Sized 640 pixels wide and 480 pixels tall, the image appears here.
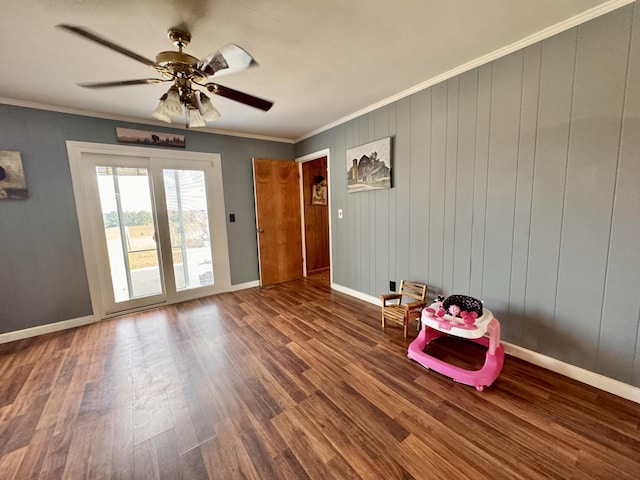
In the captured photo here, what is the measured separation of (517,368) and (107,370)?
3.37m

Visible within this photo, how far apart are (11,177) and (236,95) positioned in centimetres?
271

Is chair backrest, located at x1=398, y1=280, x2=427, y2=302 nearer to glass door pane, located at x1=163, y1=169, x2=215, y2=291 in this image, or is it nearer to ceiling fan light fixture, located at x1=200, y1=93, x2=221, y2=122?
ceiling fan light fixture, located at x1=200, y1=93, x2=221, y2=122

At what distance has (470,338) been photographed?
71.6 inches

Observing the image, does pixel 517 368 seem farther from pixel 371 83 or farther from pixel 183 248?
pixel 183 248

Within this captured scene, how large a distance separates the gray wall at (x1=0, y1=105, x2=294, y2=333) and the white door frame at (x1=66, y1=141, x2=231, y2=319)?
0.20ft

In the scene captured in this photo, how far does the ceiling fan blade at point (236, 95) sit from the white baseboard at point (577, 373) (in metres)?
2.86

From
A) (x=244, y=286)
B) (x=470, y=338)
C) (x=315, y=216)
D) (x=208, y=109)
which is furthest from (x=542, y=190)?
(x=244, y=286)

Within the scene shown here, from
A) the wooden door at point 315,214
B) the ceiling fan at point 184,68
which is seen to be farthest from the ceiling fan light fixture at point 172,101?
the wooden door at point 315,214

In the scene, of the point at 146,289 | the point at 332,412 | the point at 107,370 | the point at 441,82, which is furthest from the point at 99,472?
the point at 441,82

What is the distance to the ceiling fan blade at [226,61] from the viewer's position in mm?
1391

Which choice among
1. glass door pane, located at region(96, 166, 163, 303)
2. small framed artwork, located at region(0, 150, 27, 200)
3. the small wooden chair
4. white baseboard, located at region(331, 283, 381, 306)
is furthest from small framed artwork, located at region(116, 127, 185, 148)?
the small wooden chair

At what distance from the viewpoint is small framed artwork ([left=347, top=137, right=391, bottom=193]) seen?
2914 mm

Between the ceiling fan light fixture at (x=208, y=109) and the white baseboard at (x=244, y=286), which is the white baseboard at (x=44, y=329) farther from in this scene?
the ceiling fan light fixture at (x=208, y=109)

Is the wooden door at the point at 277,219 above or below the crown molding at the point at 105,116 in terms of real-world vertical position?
below
